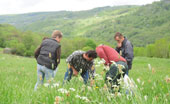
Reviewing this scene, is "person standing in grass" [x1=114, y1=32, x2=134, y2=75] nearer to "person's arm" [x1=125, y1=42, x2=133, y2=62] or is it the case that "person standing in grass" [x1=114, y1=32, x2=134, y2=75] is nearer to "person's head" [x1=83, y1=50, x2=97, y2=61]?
"person's arm" [x1=125, y1=42, x2=133, y2=62]

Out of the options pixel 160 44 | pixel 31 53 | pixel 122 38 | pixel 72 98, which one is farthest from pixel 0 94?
pixel 160 44

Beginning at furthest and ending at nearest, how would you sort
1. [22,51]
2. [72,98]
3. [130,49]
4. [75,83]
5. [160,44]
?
[160,44], [22,51], [130,49], [75,83], [72,98]

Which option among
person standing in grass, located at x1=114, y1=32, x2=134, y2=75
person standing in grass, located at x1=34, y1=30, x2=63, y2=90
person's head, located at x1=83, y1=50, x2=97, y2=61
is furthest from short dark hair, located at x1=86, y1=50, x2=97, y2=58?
person standing in grass, located at x1=114, y1=32, x2=134, y2=75

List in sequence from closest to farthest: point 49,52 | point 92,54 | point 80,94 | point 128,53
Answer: point 80,94 → point 92,54 → point 49,52 → point 128,53

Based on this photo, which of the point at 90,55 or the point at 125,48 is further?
the point at 125,48

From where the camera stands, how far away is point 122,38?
22.5ft

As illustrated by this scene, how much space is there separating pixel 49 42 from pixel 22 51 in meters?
74.5

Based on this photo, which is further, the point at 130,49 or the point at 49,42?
the point at 130,49

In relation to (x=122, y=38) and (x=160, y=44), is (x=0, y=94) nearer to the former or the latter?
(x=122, y=38)

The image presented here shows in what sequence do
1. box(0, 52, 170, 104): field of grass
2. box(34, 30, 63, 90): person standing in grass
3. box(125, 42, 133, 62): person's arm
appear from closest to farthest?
box(0, 52, 170, 104): field of grass < box(34, 30, 63, 90): person standing in grass < box(125, 42, 133, 62): person's arm

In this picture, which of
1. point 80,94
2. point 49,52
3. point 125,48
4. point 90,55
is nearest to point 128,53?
point 125,48

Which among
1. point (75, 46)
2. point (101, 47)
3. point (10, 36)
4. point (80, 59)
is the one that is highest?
point (101, 47)

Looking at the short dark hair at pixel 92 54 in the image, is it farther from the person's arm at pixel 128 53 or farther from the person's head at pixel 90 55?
the person's arm at pixel 128 53

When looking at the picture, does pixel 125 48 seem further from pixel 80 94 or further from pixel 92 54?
pixel 80 94
